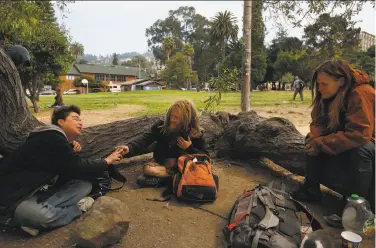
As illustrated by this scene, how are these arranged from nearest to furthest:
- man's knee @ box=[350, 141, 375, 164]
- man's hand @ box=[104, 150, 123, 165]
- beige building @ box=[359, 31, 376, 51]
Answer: man's knee @ box=[350, 141, 375, 164] < man's hand @ box=[104, 150, 123, 165] < beige building @ box=[359, 31, 376, 51]

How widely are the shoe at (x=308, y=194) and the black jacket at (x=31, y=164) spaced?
2270 mm

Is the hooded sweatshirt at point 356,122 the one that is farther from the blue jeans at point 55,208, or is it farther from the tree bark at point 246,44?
the tree bark at point 246,44

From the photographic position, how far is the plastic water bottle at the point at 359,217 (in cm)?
244

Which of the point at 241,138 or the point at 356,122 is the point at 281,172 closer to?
the point at 241,138

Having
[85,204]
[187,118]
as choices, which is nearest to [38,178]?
[85,204]

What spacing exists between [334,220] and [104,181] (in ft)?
7.35

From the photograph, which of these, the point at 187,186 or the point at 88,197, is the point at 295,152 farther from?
the point at 88,197

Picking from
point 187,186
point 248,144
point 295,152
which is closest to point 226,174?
point 248,144

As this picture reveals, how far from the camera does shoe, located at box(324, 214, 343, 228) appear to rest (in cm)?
269

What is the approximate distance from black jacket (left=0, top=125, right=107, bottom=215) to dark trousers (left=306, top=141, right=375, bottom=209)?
7.57 ft

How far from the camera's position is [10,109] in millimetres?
3369

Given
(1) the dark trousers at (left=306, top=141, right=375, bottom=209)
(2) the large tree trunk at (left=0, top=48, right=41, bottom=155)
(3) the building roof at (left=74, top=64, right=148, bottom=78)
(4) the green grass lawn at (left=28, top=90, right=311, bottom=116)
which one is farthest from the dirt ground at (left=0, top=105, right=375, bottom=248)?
(3) the building roof at (left=74, top=64, right=148, bottom=78)

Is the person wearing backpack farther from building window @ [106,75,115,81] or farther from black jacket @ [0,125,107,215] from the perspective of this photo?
building window @ [106,75,115,81]

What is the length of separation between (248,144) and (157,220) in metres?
2.04
